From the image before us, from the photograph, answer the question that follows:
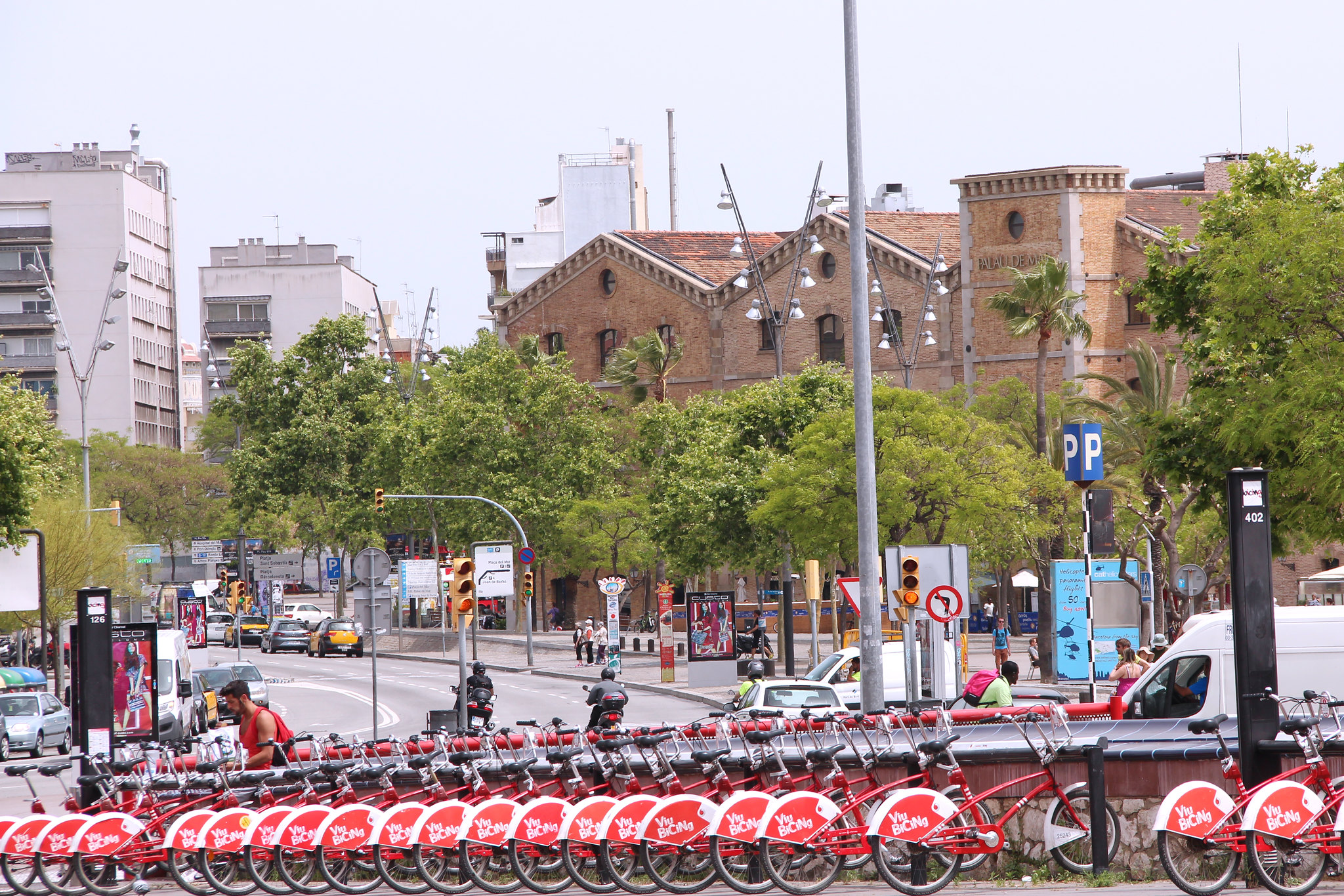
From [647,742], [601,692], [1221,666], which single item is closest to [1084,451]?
[601,692]

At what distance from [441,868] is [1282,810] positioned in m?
5.74

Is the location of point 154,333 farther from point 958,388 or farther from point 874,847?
point 874,847

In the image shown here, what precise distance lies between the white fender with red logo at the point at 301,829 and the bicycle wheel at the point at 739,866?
303cm

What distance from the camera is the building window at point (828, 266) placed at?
69.6 metres

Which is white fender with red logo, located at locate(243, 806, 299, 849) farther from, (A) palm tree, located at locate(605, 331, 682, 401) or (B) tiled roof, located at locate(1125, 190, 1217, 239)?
(A) palm tree, located at locate(605, 331, 682, 401)

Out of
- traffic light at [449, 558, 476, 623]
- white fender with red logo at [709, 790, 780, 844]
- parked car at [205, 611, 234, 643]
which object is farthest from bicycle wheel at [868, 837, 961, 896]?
→ parked car at [205, 611, 234, 643]

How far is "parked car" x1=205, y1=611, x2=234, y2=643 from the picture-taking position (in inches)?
2965

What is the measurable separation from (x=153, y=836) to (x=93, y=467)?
83.7 meters

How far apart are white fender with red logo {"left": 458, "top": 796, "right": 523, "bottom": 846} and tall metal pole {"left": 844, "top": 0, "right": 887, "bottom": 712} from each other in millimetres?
7834

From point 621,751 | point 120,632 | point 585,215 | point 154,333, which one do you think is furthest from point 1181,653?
point 154,333

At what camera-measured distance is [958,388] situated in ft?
186

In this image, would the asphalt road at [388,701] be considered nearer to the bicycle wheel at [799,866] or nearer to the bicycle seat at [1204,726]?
the bicycle wheel at [799,866]

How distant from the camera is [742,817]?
36.0ft

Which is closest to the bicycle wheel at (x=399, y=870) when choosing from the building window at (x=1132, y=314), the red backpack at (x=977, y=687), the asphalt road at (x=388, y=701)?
the red backpack at (x=977, y=687)
